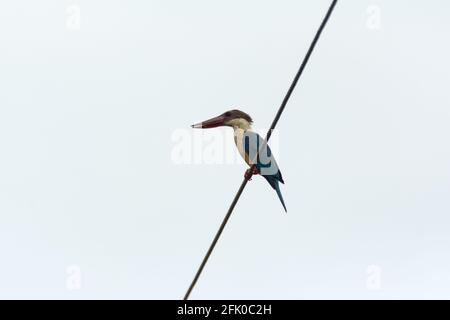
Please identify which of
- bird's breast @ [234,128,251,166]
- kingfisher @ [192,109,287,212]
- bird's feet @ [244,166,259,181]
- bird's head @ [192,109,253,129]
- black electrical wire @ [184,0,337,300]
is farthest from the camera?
bird's head @ [192,109,253,129]

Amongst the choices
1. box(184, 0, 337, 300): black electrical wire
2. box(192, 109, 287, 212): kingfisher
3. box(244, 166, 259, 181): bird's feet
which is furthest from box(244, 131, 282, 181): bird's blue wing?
box(184, 0, 337, 300): black electrical wire

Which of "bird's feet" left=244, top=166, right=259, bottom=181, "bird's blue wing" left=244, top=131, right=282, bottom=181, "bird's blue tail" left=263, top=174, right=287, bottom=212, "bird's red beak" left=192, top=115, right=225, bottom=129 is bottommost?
"bird's blue tail" left=263, top=174, right=287, bottom=212

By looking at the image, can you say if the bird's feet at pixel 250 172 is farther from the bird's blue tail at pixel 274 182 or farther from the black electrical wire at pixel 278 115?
the black electrical wire at pixel 278 115

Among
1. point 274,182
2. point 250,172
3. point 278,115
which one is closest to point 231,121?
point 274,182

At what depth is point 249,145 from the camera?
993cm

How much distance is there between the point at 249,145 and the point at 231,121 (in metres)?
0.66

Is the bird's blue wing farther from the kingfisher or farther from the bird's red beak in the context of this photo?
the bird's red beak

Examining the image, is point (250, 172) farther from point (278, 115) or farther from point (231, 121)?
point (278, 115)

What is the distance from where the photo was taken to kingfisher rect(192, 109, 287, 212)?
30.6 feet
